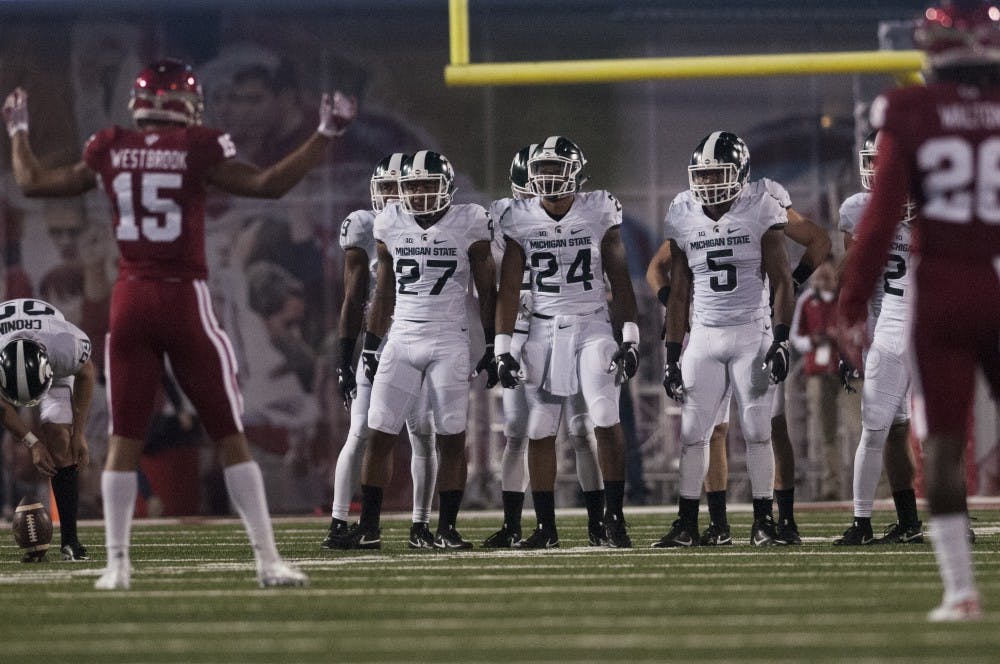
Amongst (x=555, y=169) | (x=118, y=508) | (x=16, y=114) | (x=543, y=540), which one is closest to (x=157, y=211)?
(x=16, y=114)

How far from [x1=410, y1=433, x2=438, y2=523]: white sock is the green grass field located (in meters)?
0.55

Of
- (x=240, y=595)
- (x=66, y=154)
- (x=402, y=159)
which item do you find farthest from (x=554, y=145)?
(x=66, y=154)

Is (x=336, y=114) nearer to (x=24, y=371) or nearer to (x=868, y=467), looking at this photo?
(x=24, y=371)

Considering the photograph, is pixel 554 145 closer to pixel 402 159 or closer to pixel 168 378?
pixel 402 159

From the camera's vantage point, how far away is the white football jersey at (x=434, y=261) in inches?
319

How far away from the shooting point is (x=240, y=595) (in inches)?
225

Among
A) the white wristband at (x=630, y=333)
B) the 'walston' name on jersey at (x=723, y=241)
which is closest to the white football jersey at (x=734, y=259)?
the 'walston' name on jersey at (x=723, y=241)

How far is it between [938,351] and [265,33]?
917 centimetres

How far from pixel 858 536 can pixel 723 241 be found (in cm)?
135

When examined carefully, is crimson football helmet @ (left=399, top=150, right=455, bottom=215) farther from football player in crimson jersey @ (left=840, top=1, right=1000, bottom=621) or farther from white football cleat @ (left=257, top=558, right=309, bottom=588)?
football player in crimson jersey @ (left=840, top=1, right=1000, bottom=621)

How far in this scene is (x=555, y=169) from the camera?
8.18 meters

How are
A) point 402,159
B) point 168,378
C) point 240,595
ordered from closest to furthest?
point 240,595, point 402,159, point 168,378

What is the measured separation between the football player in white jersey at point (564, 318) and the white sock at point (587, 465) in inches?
4.5

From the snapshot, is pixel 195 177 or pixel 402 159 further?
pixel 402 159
